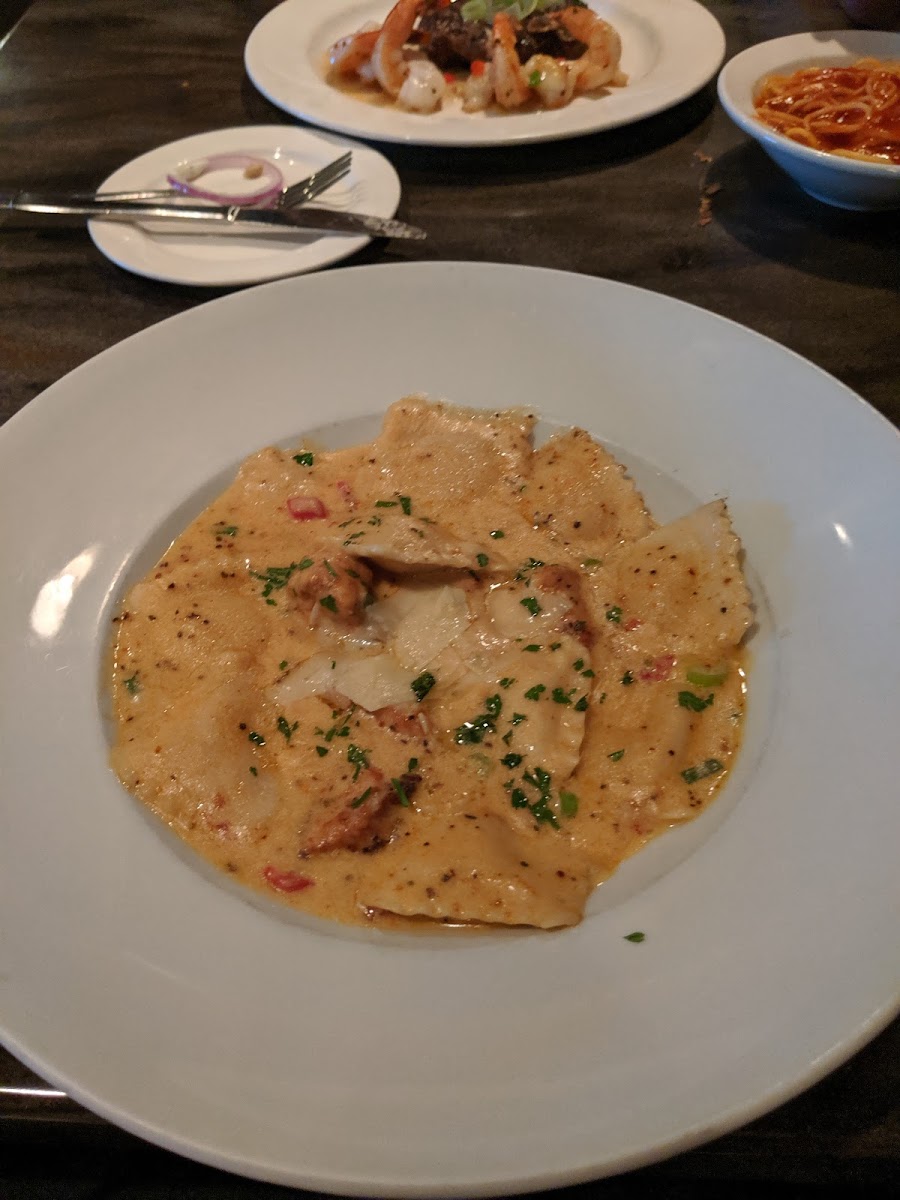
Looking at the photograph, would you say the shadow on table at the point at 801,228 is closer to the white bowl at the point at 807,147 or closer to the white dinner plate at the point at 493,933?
the white bowl at the point at 807,147

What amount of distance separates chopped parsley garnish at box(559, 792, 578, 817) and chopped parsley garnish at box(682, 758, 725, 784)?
0.33 meters

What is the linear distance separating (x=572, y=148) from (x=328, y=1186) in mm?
5372

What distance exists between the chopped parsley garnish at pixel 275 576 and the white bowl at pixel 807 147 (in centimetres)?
314

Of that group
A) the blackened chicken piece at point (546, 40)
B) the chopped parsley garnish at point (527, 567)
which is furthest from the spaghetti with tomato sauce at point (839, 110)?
the chopped parsley garnish at point (527, 567)

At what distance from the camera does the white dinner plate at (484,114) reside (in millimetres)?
4820

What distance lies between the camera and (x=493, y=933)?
7.14 feet

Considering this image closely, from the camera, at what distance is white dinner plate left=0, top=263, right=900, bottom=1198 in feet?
5.49

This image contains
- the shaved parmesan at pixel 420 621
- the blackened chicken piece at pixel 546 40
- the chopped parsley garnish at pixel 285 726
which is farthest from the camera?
the blackened chicken piece at pixel 546 40

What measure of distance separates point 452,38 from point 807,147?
273 cm

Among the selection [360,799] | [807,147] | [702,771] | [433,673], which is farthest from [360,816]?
[807,147]

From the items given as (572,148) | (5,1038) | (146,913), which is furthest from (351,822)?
(572,148)

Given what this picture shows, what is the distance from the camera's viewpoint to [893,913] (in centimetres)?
186

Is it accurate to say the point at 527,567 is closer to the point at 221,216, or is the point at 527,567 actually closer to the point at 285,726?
the point at 285,726

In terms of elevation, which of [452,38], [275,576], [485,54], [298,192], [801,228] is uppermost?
[452,38]
